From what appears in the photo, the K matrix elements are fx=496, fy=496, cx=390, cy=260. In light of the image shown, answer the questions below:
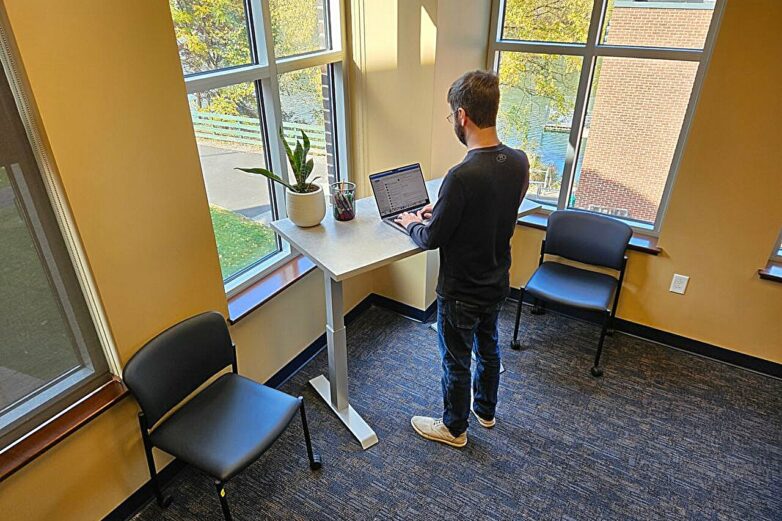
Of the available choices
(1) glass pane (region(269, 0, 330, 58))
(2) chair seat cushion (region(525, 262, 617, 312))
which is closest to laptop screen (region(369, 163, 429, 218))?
(1) glass pane (region(269, 0, 330, 58))

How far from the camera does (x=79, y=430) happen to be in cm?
170

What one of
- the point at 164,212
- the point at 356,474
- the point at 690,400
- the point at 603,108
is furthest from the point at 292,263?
the point at 690,400

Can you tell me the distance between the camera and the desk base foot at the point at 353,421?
229 centimetres

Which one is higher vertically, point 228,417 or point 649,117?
point 649,117

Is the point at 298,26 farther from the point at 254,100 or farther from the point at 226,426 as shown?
the point at 226,426

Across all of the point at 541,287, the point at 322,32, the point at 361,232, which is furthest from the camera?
the point at 541,287

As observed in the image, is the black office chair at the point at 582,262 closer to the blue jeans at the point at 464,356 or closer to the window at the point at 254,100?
the blue jeans at the point at 464,356

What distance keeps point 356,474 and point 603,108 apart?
7.60 feet

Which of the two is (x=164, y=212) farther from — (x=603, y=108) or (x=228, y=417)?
(x=603, y=108)

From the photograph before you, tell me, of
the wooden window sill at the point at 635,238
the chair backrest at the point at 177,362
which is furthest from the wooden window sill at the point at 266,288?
the wooden window sill at the point at 635,238

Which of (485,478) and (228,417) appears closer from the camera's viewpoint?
(228,417)

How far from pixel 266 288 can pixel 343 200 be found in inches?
24.4

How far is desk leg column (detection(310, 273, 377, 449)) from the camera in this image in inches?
84.7

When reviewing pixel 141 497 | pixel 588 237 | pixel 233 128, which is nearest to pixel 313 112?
pixel 233 128
